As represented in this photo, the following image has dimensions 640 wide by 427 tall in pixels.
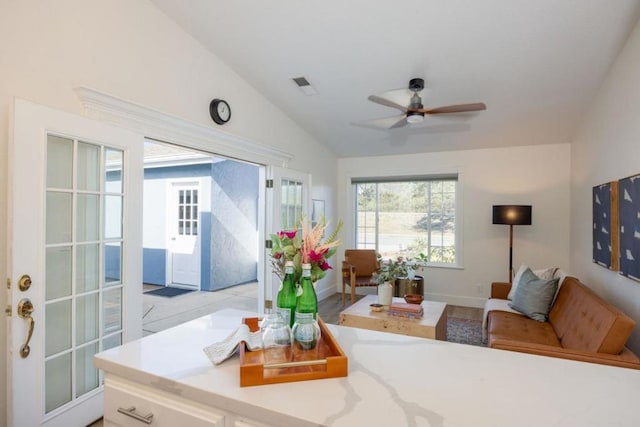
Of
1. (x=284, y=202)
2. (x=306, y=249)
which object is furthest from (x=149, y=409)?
(x=284, y=202)

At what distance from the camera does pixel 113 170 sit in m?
2.46

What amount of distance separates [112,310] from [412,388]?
7.43 ft

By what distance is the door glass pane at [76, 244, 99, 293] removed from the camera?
7.36 feet

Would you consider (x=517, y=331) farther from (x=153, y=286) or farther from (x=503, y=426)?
(x=153, y=286)

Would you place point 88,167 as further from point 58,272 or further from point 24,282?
point 24,282

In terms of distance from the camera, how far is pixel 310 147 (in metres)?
5.23

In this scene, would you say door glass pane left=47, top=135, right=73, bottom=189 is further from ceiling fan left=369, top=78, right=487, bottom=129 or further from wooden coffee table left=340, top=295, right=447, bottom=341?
wooden coffee table left=340, top=295, right=447, bottom=341

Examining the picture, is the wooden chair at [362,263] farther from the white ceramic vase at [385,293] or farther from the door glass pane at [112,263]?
the door glass pane at [112,263]

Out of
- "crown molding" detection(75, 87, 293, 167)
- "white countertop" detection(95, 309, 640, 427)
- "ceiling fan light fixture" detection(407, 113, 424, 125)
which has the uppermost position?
"ceiling fan light fixture" detection(407, 113, 424, 125)

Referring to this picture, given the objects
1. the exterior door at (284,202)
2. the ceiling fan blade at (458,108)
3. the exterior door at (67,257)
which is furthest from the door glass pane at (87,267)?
the ceiling fan blade at (458,108)

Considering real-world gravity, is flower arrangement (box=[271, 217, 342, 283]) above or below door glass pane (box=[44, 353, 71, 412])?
above

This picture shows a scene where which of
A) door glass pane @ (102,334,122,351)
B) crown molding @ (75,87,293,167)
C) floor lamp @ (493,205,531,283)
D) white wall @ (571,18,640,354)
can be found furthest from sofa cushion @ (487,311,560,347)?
crown molding @ (75,87,293,167)

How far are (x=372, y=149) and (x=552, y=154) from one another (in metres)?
2.47

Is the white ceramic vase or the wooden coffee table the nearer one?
the wooden coffee table
